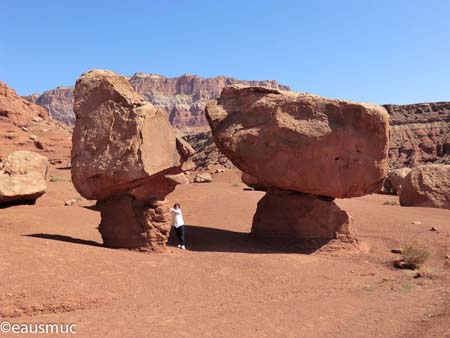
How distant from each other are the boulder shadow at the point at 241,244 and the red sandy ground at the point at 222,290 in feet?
0.17

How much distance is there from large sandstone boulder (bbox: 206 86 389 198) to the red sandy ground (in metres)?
1.68

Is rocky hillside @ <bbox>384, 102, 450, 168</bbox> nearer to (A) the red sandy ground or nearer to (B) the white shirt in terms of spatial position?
(A) the red sandy ground

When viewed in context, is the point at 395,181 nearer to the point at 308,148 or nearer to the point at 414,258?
the point at 308,148

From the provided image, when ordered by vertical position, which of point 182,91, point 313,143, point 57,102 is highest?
point 182,91

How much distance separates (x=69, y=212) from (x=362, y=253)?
8997 millimetres

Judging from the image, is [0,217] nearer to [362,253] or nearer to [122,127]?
[122,127]

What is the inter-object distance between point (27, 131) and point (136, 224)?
1333 inches

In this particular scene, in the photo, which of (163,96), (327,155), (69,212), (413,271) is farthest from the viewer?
(163,96)

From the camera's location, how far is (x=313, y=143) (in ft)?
33.0

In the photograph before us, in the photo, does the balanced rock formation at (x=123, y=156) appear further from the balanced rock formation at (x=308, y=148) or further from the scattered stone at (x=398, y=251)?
the scattered stone at (x=398, y=251)

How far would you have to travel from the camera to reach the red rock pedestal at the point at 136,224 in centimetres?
902

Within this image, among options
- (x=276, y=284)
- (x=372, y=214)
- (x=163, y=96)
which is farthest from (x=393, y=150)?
(x=163, y=96)

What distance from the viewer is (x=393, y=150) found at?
54062mm

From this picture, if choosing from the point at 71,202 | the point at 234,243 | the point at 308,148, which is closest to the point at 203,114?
the point at 71,202
